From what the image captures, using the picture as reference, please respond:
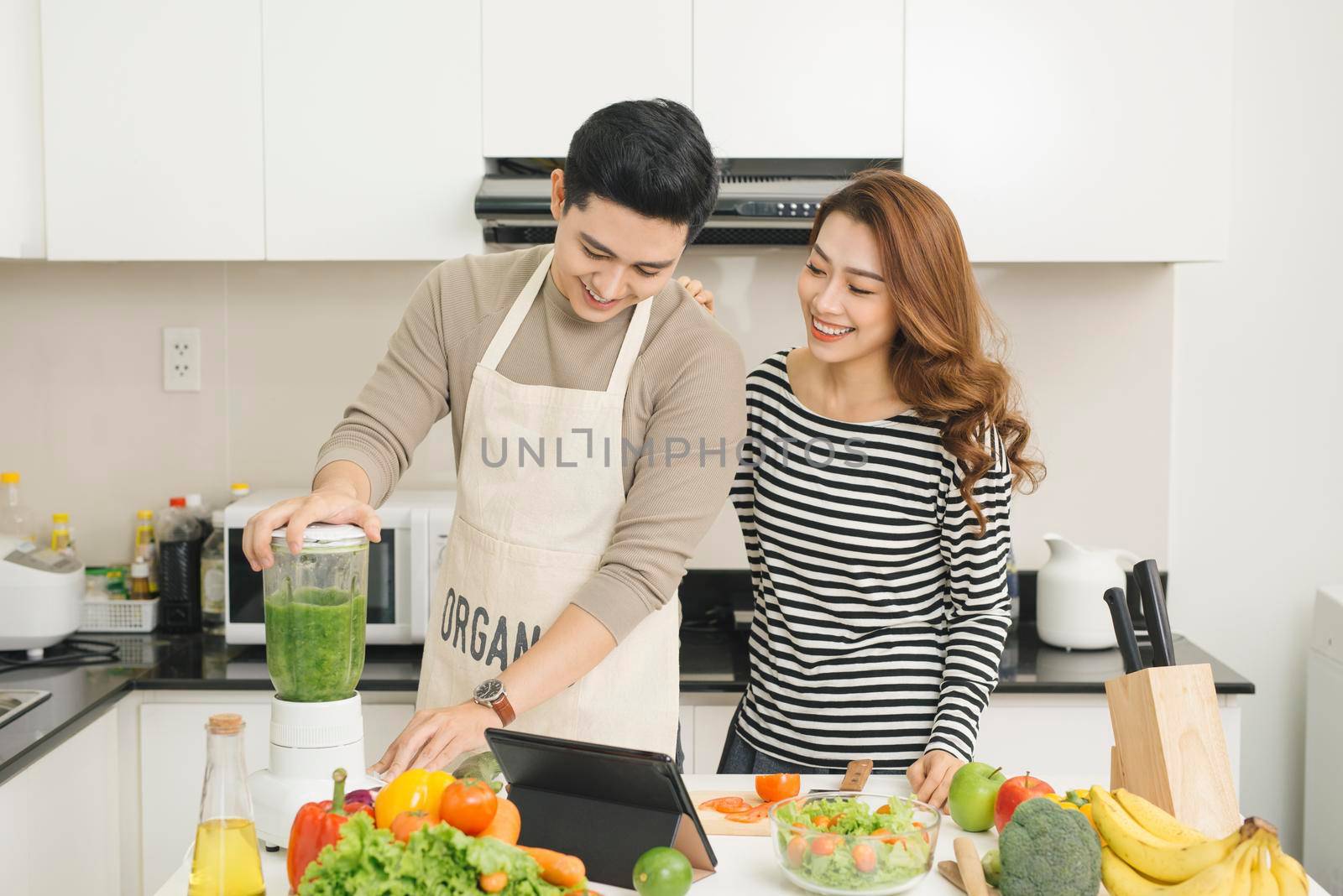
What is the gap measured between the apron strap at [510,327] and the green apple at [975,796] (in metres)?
0.75

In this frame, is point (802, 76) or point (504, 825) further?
point (802, 76)

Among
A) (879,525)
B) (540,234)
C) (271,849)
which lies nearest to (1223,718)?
(879,525)

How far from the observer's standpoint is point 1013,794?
119cm

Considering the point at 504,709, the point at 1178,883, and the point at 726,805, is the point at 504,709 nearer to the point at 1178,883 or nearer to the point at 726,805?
the point at 726,805

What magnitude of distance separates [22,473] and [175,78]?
3.15 ft

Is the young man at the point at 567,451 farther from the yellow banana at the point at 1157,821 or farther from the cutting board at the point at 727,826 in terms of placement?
the yellow banana at the point at 1157,821

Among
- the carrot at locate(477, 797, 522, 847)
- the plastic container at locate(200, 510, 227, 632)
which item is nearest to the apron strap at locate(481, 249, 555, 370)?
the carrot at locate(477, 797, 522, 847)

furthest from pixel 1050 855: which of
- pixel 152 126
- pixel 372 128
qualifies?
pixel 152 126

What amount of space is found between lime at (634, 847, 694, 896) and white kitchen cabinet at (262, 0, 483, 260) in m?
1.48

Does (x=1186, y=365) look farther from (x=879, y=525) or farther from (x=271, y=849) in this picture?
(x=271, y=849)

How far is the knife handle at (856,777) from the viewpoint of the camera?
4.36 feet

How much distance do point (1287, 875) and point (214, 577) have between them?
2041 millimetres

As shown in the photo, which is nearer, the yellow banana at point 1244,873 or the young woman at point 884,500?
the yellow banana at point 1244,873

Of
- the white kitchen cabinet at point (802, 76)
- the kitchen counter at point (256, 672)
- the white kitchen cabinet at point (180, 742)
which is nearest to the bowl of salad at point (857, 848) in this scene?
the kitchen counter at point (256, 672)
